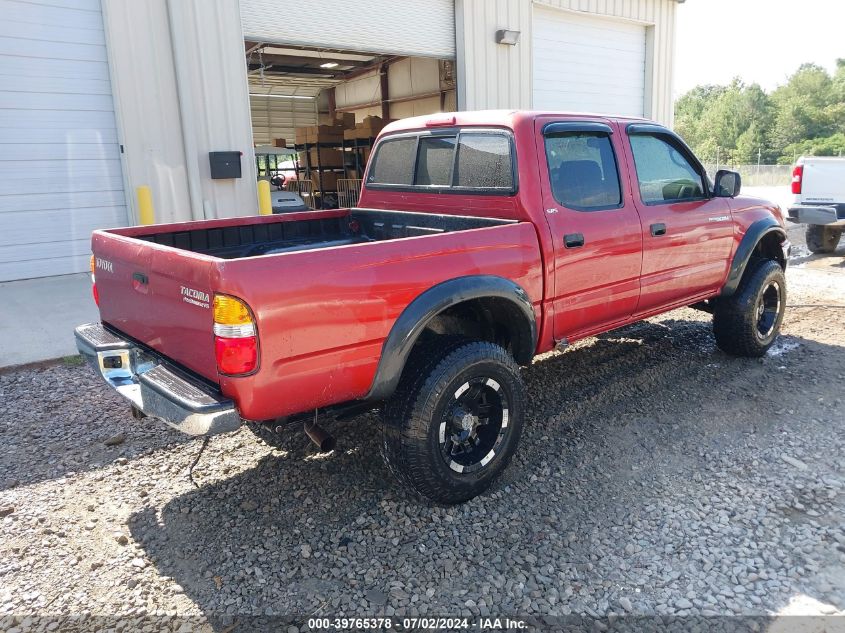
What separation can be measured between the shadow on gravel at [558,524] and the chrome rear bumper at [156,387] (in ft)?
2.27

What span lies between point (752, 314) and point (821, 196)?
18.9 feet

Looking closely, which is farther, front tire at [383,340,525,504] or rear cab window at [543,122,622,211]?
rear cab window at [543,122,622,211]

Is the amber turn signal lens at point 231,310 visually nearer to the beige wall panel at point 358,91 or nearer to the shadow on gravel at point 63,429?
the shadow on gravel at point 63,429

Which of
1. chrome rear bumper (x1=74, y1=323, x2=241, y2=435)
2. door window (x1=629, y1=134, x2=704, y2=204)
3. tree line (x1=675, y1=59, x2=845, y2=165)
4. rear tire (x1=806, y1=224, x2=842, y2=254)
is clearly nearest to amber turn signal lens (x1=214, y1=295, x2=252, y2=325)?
chrome rear bumper (x1=74, y1=323, x2=241, y2=435)

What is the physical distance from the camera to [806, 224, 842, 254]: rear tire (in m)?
9.86

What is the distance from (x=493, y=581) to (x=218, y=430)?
1.31 metres

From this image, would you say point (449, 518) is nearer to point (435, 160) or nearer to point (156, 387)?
point (156, 387)

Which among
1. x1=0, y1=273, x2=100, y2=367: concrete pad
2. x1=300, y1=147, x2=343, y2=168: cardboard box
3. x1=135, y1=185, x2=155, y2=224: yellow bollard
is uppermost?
x1=300, y1=147, x2=343, y2=168: cardboard box

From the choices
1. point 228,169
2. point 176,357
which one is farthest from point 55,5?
point 176,357

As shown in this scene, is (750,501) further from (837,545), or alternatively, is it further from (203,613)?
(203,613)

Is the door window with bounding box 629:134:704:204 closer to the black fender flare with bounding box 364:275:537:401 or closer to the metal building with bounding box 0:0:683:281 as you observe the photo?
the black fender flare with bounding box 364:275:537:401

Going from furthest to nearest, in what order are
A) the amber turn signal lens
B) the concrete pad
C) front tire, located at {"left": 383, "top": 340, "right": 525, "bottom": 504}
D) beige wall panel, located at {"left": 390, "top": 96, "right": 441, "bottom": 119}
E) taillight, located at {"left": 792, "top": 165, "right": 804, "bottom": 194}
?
beige wall panel, located at {"left": 390, "top": 96, "right": 441, "bottom": 119} < taillight, located at {"left": 792, "top": 165, "right": 804, "bottom": 194} < the concrete pad < front tire, located at {"left": 383, "top": 340, "right": 525, "bottom": 504} < the amber turn signal lens

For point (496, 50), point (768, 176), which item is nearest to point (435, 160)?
point (496, 50)

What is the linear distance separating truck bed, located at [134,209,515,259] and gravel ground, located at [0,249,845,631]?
123cm
